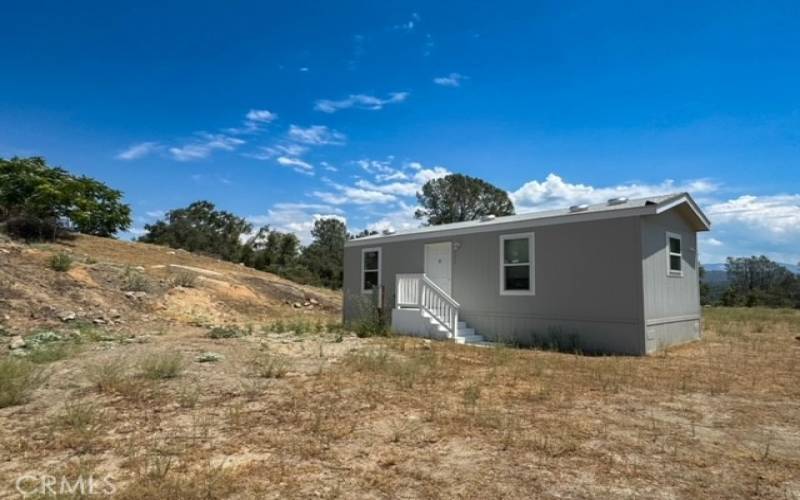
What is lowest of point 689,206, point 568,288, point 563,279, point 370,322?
point 370,322

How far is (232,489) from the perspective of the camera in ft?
10.0

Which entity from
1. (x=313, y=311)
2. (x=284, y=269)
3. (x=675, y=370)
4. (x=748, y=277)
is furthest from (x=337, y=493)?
(x=748, y=277)

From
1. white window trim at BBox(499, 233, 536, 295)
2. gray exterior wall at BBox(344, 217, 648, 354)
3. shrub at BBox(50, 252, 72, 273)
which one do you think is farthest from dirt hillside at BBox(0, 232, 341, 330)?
white window trim at BBox(499, 233, 536, 295)

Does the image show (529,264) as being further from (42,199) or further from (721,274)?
(721,274)

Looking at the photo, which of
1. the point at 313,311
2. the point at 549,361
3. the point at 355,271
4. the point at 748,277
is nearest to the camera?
the point at 549,361

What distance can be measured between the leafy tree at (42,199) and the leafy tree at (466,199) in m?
22.5

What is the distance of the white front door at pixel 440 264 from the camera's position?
488 inches

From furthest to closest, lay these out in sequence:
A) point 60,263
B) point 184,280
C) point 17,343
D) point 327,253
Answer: point 327,253 → point 184,280 → point 60,263 → point 17,343

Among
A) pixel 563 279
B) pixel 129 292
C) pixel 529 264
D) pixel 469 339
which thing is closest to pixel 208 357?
pixel 469 339

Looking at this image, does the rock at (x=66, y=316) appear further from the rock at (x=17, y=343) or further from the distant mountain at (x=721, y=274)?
the distant mountain at (x=721, y=274)

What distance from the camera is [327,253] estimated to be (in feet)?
131

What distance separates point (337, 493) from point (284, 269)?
91.5ft

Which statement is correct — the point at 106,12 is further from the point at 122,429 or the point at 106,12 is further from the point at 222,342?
the point at 122,429

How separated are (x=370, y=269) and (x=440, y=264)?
2.62 meters
